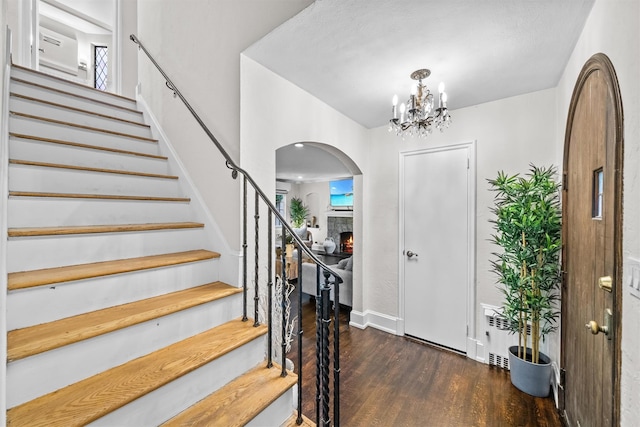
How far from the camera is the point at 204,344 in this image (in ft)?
4.76

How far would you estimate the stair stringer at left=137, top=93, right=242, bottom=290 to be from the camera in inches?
73.9

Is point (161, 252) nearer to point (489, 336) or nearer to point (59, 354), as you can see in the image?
point (59, 354)

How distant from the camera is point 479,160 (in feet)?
8.99

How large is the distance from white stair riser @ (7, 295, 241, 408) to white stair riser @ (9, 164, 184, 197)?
1104mm

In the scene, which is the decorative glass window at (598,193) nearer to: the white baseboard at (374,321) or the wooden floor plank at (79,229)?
the white baseboard at (374,321)

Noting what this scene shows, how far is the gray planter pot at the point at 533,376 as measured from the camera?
84.4 inches

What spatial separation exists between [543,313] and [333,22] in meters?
2.73

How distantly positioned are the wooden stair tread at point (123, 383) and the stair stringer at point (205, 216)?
16.8 inches

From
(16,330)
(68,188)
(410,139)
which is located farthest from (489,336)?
(68,188)

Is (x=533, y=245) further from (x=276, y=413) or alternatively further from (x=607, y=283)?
(x=276, y=413)

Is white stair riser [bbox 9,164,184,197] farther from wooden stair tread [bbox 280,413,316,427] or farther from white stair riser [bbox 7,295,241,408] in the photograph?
wooden stair tread [bbox 280,413,316,427]

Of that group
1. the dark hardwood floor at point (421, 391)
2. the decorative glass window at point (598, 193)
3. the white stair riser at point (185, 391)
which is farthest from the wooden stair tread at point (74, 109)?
the decorative glass window at point (598, 193)

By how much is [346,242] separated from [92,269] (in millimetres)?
6804

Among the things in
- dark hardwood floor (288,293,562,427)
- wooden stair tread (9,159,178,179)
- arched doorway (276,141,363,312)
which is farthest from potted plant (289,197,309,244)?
wooden stair tread (9,159,178,179)
